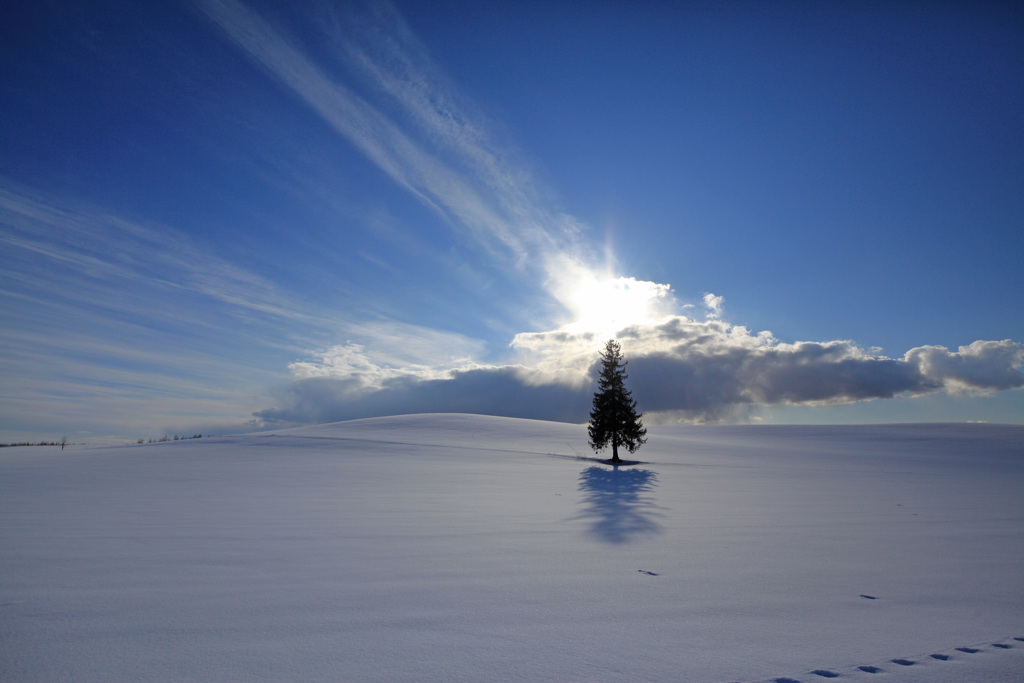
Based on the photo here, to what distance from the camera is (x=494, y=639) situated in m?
3.60

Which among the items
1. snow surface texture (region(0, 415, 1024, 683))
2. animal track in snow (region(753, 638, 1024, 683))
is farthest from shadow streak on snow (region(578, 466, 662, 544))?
animal track in snow (region(753, 638, 1024, 683))

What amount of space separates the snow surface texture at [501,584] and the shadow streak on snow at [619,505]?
0.30 feet

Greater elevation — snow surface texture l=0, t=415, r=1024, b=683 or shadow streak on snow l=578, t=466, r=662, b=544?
snow surface texture l=0, t=415, r=1024, b=683

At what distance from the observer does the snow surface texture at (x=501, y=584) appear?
329 cm

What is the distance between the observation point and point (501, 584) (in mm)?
4887

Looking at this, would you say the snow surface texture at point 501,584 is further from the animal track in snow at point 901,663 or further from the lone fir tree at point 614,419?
the lone fir tree at point 614,419

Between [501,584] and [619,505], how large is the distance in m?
6.59

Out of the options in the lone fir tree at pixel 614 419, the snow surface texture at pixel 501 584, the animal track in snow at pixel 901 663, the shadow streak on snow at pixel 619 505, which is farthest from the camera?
the lone fir tree at pixel 614 419

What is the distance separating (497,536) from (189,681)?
461 centimetres

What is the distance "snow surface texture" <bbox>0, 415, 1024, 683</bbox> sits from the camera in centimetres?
329

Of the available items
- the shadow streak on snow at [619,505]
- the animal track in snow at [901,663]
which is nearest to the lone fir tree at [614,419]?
the shadow streak on snow at [619,505]

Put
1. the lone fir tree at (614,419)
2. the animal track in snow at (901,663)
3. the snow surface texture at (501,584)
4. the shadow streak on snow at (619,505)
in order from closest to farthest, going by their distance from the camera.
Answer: the animal track in snow at (901,663) < the snow surface texture at (501,584) < the shadow streak on snow at (619,505) < the lone fir tree at (614,419)

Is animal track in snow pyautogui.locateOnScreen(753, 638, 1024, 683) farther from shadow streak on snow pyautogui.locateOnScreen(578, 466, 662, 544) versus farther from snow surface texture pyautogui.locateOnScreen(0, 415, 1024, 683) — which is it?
shadow streak on snow pyautogui.locateOnScreen(578, 466, 662, 544)

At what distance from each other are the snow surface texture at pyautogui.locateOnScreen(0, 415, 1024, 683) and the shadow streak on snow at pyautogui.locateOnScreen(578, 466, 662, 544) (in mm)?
92
